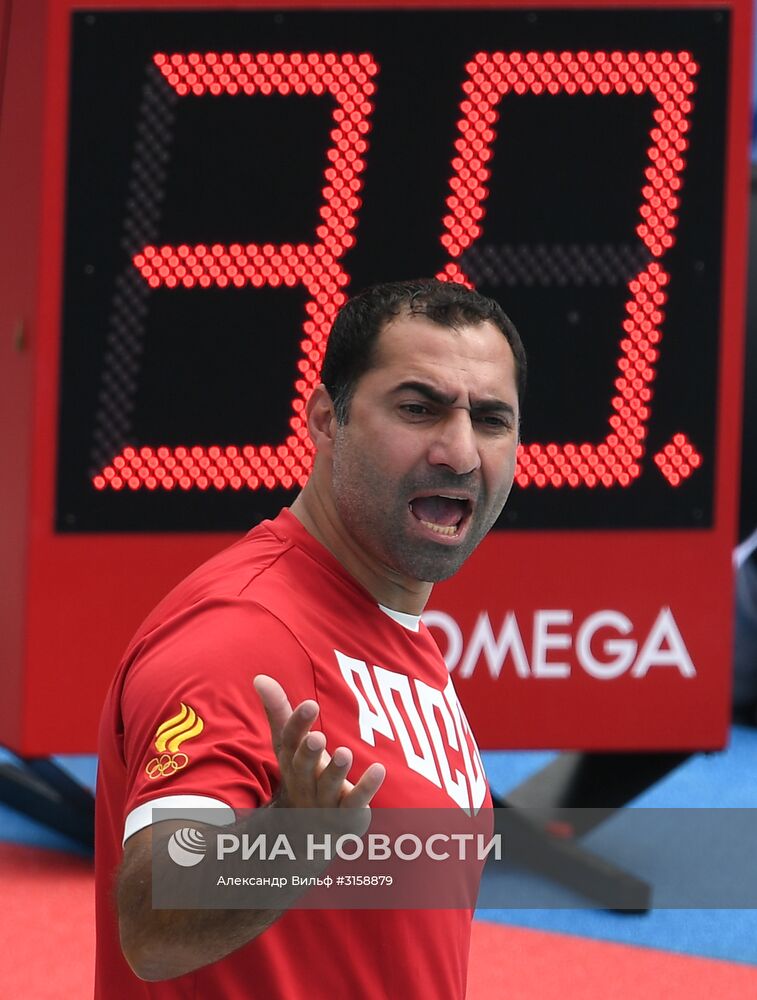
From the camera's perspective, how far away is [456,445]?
5.84 ft

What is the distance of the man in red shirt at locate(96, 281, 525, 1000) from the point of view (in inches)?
54.9

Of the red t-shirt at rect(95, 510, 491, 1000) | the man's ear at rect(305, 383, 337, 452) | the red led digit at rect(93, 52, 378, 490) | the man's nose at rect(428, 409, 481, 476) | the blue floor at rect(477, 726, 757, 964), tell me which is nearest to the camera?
the red t-shirt at rect(95, 510, 491, 1000)

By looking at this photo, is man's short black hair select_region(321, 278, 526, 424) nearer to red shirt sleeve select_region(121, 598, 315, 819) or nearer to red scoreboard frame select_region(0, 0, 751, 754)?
red shirt sleeve select_region(121, 598, 315, 819)

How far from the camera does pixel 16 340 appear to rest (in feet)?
12.1

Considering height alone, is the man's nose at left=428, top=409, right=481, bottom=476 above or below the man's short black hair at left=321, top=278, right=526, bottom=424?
below

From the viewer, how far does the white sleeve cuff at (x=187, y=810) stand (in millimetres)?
1370

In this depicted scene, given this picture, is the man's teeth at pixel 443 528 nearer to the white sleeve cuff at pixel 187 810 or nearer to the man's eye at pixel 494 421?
the man's eye at pixel 494 421

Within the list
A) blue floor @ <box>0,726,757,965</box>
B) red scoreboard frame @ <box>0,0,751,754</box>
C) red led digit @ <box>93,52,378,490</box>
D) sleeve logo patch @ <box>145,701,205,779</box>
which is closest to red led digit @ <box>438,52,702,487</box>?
red scoreboard frame @ <box>0,0,751,754</box>

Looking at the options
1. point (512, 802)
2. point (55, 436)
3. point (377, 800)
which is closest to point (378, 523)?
point (377, 800)

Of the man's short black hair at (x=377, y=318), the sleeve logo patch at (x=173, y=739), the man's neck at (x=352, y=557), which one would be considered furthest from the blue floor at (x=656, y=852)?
the sleeve logo patch at (x=173, y=739)

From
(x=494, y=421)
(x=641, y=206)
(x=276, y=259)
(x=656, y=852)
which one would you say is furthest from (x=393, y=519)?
(x=656, y=852)

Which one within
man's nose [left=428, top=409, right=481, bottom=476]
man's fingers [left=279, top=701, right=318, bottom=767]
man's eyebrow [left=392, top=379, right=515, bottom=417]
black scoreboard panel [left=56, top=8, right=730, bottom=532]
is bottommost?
man's fingers [left=279, top=701, right=318, bottom=767]

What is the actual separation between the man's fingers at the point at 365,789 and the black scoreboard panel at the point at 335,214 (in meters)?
2.32

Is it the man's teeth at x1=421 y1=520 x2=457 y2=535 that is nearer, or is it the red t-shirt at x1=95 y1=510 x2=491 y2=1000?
the red t-shirt at x1=95 y1=510 x2=491 y2=1000
